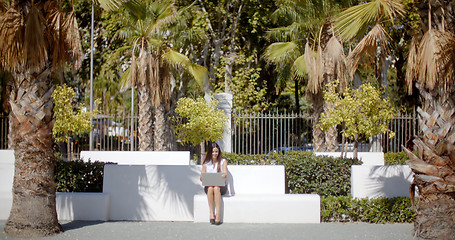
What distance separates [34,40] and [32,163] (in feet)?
6.22

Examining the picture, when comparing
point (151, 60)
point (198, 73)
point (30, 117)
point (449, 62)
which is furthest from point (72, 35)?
point (198, 73)

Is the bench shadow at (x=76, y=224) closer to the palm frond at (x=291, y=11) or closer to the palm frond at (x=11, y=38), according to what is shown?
the palm frond at (x=11, y=38)

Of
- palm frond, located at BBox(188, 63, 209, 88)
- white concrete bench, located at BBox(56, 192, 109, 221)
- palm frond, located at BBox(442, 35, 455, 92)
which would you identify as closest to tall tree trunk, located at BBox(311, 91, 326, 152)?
palm frond, located at BBox(188, 63, 209, 88)

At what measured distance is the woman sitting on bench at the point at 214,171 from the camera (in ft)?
27.7

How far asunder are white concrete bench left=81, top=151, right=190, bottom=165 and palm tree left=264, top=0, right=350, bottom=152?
4.79 metres

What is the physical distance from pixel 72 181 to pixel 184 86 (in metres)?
15.5

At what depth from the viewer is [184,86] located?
24.9 m

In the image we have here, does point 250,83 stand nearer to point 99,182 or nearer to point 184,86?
point 184,86

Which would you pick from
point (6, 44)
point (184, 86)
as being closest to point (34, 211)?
point (6, 44)

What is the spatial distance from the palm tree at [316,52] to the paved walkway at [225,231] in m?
7.52

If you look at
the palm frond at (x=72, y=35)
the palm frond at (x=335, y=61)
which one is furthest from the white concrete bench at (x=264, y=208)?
the palm frond at (x=335, y=61)

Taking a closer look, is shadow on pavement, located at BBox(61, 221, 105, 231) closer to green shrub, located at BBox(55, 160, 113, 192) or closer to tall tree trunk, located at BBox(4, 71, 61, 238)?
tall tree trunk, located at BBox(4, 71, 61, 238)

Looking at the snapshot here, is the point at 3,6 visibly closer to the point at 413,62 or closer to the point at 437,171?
the point at 413,62

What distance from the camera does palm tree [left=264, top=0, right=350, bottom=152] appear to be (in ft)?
48.4
